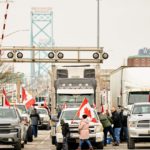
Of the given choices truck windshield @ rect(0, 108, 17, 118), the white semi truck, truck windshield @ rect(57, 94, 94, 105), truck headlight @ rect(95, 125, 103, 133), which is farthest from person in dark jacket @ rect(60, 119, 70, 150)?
truck windshield @ rect(57, 94, 94, 105)

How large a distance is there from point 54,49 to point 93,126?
23.1 metres

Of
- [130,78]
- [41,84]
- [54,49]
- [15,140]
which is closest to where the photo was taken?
[15,140]

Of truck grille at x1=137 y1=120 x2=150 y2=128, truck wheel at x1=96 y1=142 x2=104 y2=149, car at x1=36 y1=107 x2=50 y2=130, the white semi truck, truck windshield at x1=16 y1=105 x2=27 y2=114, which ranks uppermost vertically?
the white semi truck

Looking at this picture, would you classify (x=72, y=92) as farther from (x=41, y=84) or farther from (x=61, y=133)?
(x=41, y=84)

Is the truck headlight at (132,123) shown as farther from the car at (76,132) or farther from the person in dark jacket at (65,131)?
the person in dark jacket at (65,131)

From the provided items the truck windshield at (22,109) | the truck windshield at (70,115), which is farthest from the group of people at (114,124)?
the truck windshield at (22,109)

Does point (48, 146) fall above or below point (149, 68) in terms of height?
below

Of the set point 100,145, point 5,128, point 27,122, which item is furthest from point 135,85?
point 5,128

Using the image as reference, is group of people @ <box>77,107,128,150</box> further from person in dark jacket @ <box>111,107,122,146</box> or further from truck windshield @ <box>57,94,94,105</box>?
truck windshield @ <box>57,94,94,105</box>

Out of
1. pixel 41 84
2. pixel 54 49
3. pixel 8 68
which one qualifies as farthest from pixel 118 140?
pixel 41 84

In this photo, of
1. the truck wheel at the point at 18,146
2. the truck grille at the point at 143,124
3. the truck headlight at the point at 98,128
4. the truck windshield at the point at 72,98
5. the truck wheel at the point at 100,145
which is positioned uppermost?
the truck windshield at the point at 72,98

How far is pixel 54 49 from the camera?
54125 mm

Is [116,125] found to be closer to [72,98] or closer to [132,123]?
[132,123]

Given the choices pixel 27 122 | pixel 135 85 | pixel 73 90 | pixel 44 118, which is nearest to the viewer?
pixel 27 122
